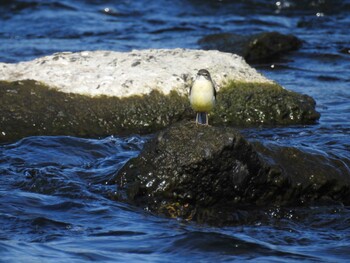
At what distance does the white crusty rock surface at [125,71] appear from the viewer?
1007cm

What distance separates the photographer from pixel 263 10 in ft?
65.8

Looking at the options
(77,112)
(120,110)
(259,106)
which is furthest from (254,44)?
(77,112)

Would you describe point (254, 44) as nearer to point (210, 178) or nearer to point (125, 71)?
point (125, 71)

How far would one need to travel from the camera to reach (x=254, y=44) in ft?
50.0

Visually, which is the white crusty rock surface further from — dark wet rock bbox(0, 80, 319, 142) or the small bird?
the small bird

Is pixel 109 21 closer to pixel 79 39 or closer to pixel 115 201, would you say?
pixel 79 39

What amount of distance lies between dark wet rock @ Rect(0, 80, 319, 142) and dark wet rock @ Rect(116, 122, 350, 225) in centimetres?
207

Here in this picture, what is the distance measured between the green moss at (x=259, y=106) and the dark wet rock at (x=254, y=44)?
15.0ft

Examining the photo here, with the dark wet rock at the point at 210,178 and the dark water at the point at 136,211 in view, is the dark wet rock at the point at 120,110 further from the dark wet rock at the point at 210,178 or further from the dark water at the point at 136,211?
the dark wet rock at the point at 210,178

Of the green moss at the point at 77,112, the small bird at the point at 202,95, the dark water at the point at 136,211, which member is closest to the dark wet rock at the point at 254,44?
the dark water at the point at 136,211

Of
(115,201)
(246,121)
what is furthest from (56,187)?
(246,121)

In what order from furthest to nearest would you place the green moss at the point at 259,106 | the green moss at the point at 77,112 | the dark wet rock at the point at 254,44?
the dark wet rock at the point at 254,44 → the green moss at the point at 259,106 → the green moss at the point at 77,112

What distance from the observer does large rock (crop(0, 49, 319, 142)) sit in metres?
9.72

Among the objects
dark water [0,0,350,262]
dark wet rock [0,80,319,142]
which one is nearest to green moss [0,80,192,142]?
dark wet rock [0,80,319,142]
